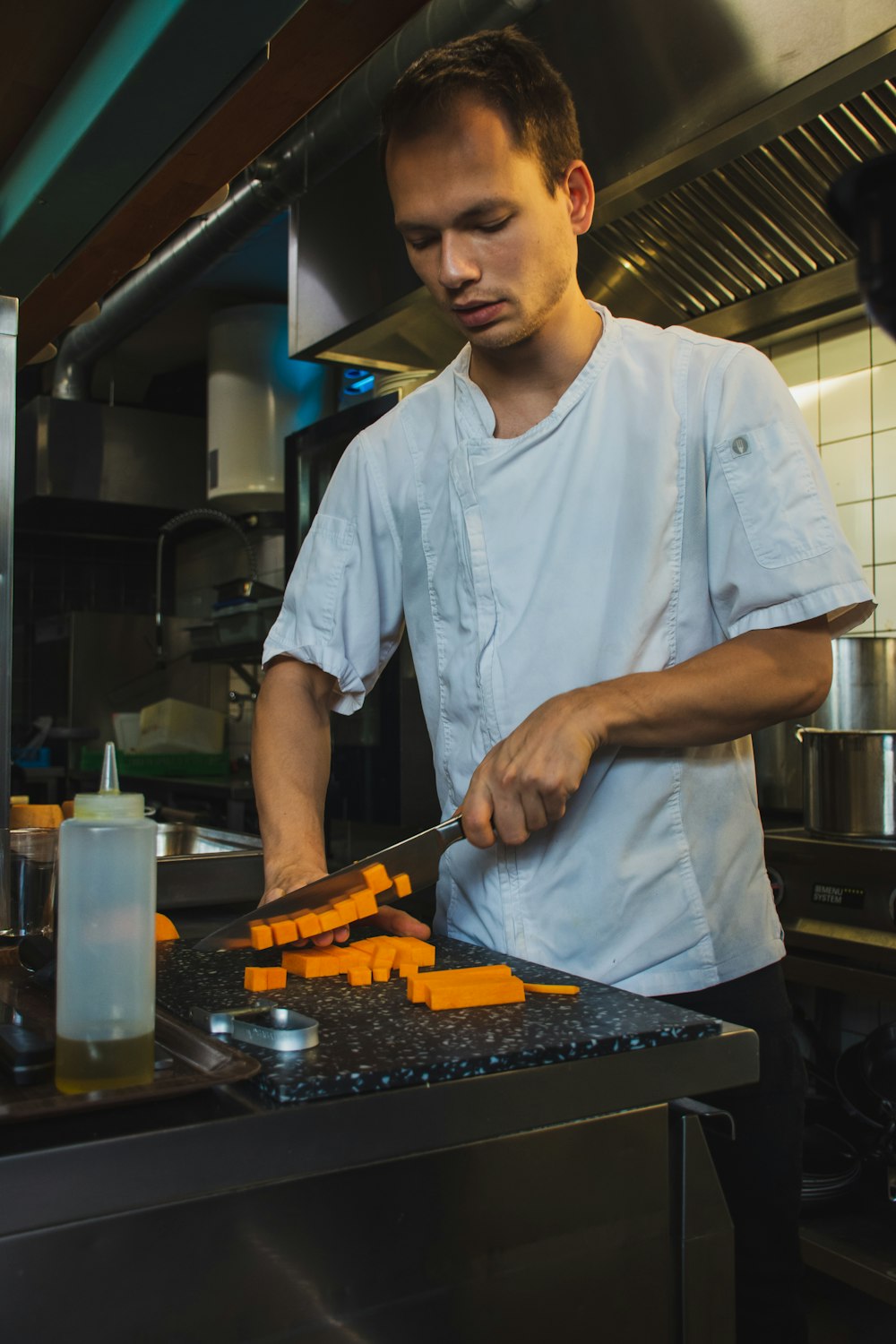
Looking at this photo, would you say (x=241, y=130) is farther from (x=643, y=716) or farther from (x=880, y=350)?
(x=880, y=350)

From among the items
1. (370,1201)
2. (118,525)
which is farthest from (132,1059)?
(118,525)

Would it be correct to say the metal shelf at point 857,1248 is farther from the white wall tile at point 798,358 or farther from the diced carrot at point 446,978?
the white wall tile at point 798,358

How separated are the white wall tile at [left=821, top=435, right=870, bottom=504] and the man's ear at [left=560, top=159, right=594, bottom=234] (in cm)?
129

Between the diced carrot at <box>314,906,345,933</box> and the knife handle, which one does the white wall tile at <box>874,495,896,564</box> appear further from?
the diced carrot at <box>314,906,345,933</box>

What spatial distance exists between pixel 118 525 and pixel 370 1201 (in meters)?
5.23

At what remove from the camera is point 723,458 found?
108 centimetres

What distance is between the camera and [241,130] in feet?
3.34

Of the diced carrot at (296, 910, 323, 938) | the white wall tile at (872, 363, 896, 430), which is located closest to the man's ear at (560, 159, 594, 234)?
the diced carrot at (296, 910, 323, 938)

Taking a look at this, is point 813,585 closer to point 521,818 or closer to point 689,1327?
point 521,818

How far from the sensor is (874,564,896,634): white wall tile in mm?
2304

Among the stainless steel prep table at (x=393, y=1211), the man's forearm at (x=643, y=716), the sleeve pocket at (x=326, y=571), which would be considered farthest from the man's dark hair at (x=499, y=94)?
the stainless steel prep table at (x=393, y=1211)

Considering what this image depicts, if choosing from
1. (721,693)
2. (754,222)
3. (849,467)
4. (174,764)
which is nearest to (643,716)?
(721,693)

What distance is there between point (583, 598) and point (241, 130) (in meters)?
0.53

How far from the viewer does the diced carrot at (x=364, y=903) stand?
0.92m
